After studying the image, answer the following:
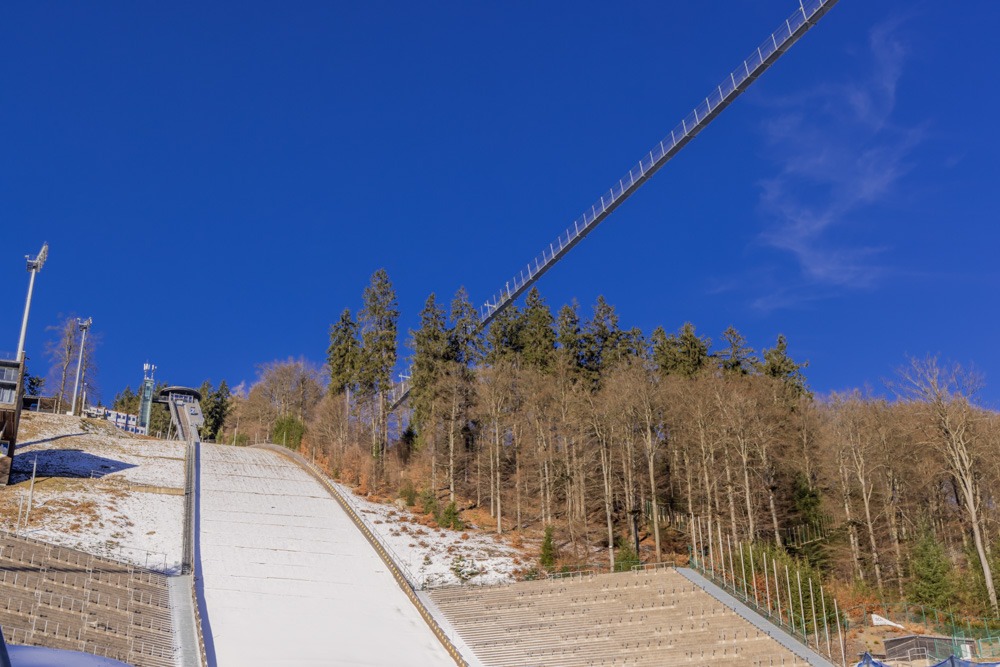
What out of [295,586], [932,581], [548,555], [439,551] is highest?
[439,551]

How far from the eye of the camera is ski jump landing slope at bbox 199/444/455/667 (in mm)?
33500

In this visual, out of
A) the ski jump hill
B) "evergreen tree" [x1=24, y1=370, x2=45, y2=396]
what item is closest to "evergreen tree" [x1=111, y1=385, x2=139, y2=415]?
"evergreen tree" [x1=24, y1=370, x2=45, y2=396]

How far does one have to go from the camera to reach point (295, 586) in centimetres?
4116

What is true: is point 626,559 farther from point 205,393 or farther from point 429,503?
point 205,393

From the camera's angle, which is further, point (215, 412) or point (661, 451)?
point (215, 412)

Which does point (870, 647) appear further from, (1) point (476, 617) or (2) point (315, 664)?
(2) point (315, 664)

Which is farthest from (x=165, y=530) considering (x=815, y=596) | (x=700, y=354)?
(x=700, y=354)

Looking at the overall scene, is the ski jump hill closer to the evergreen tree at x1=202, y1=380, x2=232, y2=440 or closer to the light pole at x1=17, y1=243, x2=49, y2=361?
the light pole at x1=17, y1=243, x2=49, y2=361

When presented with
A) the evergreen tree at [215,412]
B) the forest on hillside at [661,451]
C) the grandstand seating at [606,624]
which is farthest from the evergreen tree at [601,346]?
the evergreen tree at [215,412]

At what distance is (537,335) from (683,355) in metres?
11.7

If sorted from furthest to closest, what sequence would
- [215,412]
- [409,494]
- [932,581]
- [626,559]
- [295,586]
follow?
[215,412], [409,494], [626,559], [295,586], [932,581]

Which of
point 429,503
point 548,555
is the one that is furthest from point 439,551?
point 429,503

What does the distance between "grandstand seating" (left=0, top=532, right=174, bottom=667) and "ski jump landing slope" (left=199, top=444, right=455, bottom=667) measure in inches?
85.6

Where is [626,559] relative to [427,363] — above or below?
below
